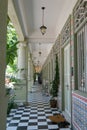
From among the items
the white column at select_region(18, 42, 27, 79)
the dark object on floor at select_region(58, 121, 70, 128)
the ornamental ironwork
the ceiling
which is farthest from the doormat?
the white column at select_region(18, 42, 27, 79)

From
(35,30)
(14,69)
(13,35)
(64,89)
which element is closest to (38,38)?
(35,30)

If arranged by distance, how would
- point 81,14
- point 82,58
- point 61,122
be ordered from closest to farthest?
1. point 81,14
2. point 82,58
3. point 61,122

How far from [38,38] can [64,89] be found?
12.2ft

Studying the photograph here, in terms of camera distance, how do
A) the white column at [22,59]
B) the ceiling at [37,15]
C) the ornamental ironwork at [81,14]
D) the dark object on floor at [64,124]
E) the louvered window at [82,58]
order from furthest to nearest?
the white column at [22,59] < the ceiling at [37,15] < the dark object on floor at [64,124] < the louvered window at [82,58] < the ornamental ironwork at [81,14]

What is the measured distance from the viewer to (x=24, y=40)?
359 inches

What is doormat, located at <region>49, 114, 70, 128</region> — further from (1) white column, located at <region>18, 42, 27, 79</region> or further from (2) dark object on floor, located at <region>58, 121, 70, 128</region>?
(1) white column, located at <region>18, 42, 27, 79</region>

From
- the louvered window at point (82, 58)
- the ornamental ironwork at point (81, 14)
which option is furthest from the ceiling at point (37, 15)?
the louvered window at point (82, 58)

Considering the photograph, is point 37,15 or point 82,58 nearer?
point 82,58

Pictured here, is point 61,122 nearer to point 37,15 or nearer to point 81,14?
point 81,14

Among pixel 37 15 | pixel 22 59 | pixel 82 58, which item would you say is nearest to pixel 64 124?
pixel 82 58

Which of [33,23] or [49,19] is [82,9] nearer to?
[49,19]

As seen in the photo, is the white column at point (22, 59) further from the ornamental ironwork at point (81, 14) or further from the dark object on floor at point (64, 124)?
the ornamental ironwork at point (81, 14)

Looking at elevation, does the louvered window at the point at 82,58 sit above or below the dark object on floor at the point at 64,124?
above

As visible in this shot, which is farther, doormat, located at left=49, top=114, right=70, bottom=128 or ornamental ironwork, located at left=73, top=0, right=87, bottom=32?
doormat, located at left=49, top=114, right=70, bottom=128
